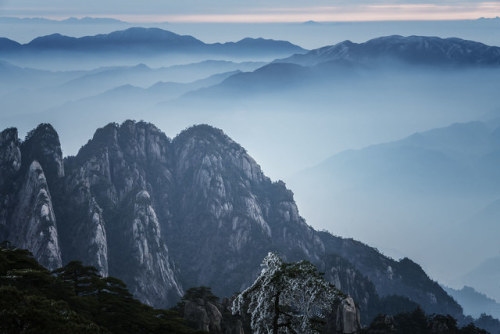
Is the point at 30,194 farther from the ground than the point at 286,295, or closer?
farther from the ground

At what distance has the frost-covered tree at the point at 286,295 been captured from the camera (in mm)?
41344

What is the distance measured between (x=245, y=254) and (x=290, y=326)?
13748 cm

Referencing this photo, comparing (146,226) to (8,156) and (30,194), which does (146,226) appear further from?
(8,156)

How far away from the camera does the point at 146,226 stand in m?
162

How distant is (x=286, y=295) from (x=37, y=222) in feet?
369

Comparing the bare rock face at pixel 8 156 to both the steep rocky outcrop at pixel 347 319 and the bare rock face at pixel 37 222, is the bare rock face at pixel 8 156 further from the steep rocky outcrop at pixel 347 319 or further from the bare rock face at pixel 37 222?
the steep rocky outcrop at pixel 347 319

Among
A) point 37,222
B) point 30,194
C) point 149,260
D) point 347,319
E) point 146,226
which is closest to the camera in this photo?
point 347,319

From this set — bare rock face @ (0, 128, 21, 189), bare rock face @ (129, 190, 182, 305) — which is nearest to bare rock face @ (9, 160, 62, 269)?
bare rock face @ (0, 128, 21, 189)

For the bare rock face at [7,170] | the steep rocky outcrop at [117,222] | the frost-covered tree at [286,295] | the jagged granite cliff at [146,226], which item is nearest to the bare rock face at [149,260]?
the steep rocky outcrop at [117,222]

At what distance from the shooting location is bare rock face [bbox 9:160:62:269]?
5340 inches

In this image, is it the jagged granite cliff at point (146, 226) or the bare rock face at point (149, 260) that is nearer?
the jagged granite cliff at point (146, 226)

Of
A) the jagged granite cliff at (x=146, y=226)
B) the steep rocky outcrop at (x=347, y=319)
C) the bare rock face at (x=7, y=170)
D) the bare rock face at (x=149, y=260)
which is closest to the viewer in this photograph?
the steep rocky outcrop at (x=347, y=319)

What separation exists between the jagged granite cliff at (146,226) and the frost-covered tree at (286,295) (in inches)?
4062

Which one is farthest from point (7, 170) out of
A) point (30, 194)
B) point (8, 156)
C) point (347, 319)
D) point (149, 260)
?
point (347, 319)
